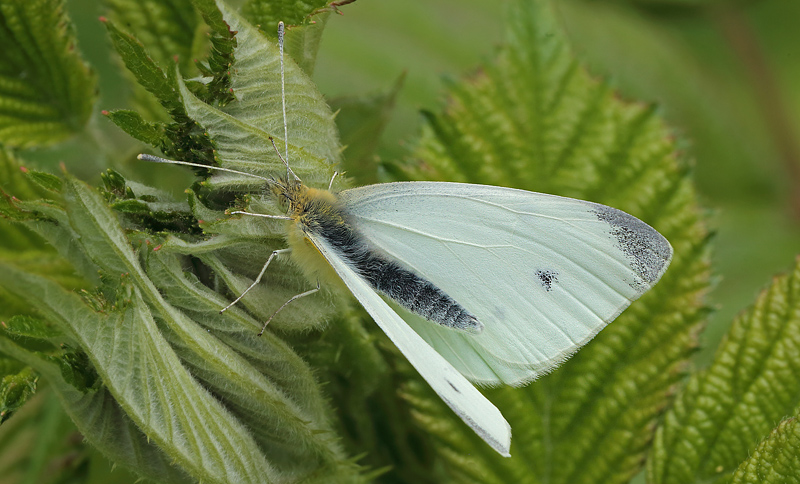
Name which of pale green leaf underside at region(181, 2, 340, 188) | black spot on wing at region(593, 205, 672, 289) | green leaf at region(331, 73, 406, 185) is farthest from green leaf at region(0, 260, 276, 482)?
black spot on wing at region(593, 205, 672, 289)

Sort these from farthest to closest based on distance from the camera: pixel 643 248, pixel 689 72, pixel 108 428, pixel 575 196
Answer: pixel 689 72
pixel 575 196
pixel 643 248
pixel 108 428

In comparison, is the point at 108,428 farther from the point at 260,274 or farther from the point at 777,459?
the point at 777,459

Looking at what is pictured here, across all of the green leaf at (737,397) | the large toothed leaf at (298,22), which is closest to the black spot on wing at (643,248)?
the green leaf at (737,397)

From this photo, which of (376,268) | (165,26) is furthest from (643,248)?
(165,26)

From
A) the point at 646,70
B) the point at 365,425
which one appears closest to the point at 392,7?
the point at 646,70

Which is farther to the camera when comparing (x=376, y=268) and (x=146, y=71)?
(x=376, y=268)

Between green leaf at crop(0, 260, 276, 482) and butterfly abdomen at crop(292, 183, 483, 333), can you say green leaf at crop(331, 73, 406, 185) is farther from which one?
green leaf at crop(0, 260, 276, 482)

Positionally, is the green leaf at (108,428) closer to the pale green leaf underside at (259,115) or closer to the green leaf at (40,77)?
the pale green leaf underside at (259,115)
